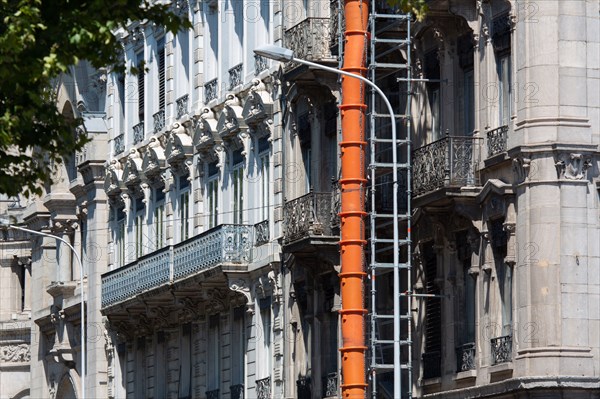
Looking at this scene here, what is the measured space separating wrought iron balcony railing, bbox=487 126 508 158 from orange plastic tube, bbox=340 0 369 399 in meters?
4.16

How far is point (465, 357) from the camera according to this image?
1719 inches

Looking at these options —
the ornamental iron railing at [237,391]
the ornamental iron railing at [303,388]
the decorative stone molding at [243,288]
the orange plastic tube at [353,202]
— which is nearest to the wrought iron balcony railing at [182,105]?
the decorative stone molding at [243,288]

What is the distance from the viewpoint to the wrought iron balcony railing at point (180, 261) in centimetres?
5622

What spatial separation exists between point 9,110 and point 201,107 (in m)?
30.9

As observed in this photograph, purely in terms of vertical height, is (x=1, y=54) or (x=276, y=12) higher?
(x=276, y=12)

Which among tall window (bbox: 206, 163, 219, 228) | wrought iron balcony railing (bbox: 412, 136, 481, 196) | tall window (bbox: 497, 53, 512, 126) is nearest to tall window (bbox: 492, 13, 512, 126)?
tall window (bbox: 497, 53, 512, 126)

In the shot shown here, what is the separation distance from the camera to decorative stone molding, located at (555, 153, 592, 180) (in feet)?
133

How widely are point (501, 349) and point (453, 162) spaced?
391cm

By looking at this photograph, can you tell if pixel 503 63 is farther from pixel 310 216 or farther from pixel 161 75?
pixel 161 75

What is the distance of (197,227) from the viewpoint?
199ft

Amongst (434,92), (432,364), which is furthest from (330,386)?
(434,92)

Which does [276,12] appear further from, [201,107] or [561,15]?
[561,15]

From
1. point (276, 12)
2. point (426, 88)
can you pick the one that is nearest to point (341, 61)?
point (426, 88)

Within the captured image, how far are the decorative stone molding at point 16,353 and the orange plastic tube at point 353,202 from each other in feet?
129
